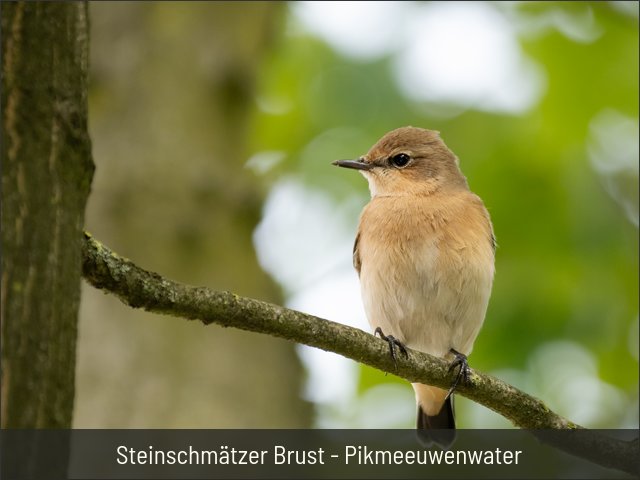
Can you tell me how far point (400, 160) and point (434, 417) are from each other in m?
2.18

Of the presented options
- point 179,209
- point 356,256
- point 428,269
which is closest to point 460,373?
point 428,269

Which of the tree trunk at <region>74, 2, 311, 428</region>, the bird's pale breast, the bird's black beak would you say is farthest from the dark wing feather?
the tree trunk at <region>74, 2, 311, 428</region>

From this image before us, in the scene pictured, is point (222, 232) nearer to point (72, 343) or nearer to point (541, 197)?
point (541, 197)

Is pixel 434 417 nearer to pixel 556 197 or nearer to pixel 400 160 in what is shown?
pixel 400 160

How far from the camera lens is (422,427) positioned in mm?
7441

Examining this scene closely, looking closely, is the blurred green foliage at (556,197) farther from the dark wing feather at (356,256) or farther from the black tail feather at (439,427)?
the dark wing feather at (356,256)

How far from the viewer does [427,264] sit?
6.44 metres

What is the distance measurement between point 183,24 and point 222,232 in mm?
2304

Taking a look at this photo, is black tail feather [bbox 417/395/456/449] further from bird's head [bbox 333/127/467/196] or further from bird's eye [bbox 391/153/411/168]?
bird's eye [bbox 391/153/411/168]

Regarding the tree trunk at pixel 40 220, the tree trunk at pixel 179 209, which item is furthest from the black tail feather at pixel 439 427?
the tree trunk at pixel 40 220

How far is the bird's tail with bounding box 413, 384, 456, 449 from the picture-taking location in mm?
7191

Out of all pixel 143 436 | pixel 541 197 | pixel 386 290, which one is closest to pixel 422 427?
pixel 386 290

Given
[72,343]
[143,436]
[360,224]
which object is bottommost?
[72,343]

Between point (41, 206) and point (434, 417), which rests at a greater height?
point (434, 417)
